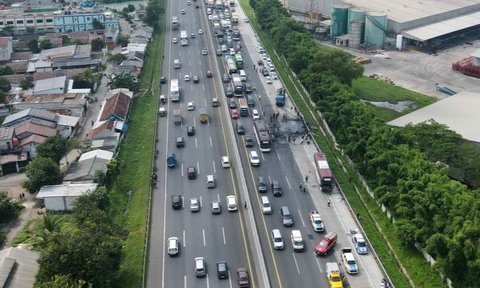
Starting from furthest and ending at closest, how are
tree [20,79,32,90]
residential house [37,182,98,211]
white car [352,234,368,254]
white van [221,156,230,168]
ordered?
tree [20,79,32,90]
white van [221,156,230,168]
residential house [37,182,98,211]
white car [352,234,368,254]

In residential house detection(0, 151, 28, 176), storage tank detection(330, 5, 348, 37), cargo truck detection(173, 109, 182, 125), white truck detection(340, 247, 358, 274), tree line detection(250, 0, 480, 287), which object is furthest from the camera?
storage tank detection(330, 5, 348, 37)

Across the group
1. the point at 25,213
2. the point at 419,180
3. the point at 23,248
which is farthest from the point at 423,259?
the point at 25,213

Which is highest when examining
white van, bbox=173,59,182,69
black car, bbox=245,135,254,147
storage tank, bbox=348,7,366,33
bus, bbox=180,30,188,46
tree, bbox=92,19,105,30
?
storage tank, bbox=348,7,366,33

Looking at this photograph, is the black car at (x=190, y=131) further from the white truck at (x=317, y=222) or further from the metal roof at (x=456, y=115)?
the metal roof at (x=456, y=115)

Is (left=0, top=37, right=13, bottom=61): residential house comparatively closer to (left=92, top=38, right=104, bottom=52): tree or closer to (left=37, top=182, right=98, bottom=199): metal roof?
(left=92, top=38, right=104, bottom=52): tree

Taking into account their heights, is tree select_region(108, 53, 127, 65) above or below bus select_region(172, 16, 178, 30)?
below

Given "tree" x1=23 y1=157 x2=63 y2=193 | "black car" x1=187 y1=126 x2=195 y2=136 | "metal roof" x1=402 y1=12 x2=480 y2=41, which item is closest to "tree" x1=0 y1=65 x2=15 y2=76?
"black car" x1=187 y1=126 x2=195 y2=136
